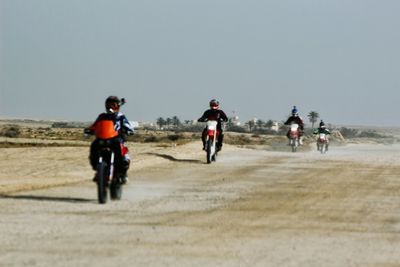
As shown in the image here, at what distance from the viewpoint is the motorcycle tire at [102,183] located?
1380 centimetres

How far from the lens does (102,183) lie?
13.8 metres

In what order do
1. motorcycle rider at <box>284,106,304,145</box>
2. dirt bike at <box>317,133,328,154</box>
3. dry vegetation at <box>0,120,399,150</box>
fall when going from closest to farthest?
motorcycle rider at <box>284,106,304,145</box> < dirt bike at <box>317,133,328,154</box> < dry vegetation at <box>0,120,399,150</box>

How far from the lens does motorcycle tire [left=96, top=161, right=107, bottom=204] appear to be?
13.8 metres

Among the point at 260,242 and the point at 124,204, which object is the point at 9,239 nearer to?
the point at 260,242

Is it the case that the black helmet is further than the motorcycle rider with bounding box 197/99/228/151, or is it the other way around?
the motorcycle rider with bounding box 197/99/228/151

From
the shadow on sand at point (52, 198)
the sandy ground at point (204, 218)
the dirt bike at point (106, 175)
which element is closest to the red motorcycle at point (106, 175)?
the dirt bike at point (106, 175)

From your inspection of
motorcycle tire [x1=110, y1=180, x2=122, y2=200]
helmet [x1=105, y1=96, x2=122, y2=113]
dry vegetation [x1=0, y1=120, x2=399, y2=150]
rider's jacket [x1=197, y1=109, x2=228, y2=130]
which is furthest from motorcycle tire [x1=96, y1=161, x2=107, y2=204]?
dry vegetation [x1=0, y1=120, x2=399, y2=150]

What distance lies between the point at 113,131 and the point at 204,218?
284 centimetres

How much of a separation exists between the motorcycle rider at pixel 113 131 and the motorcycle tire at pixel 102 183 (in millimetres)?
236

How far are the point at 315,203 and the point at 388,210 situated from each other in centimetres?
137

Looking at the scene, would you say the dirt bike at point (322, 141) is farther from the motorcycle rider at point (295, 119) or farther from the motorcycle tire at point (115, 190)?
the motorcycle tire at point (115, 190)

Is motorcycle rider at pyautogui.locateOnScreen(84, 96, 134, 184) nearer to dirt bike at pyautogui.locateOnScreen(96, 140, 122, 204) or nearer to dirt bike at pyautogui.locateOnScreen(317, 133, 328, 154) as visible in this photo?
dirt bike at pyautogui.locateOnScreen(96, 140, 122, 204)

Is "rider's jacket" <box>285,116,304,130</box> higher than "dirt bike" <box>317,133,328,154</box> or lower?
higher

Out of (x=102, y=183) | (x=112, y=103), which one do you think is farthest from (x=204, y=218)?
(x=112, y=103)
